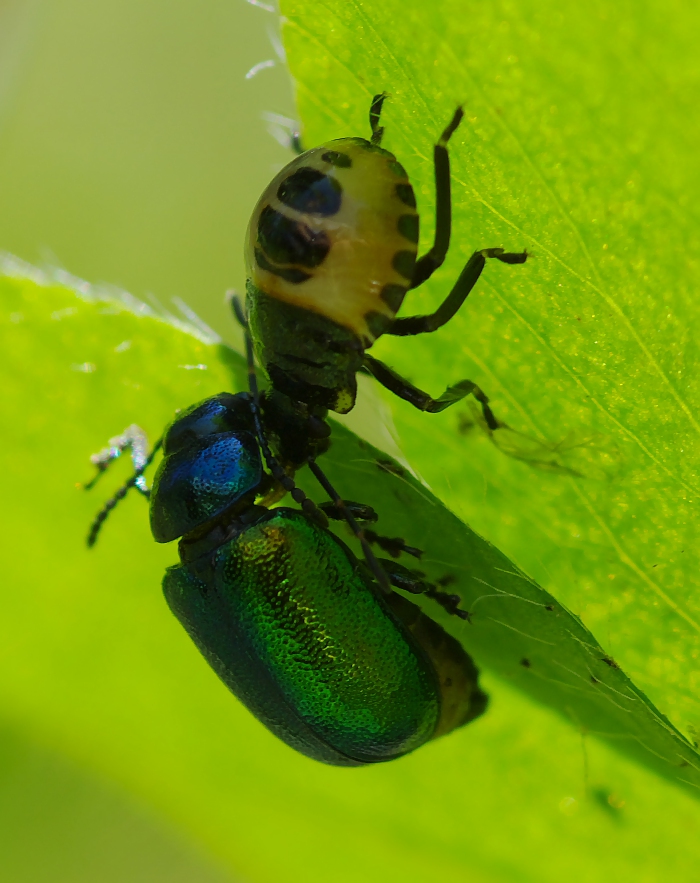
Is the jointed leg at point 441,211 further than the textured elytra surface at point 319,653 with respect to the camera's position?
No

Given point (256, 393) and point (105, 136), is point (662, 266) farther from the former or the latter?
point (105, 136)

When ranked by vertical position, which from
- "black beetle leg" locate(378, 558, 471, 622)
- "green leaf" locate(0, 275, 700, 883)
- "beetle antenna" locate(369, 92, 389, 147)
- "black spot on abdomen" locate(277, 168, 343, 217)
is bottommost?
"green leaf" locate(0, 275, 700, 883)

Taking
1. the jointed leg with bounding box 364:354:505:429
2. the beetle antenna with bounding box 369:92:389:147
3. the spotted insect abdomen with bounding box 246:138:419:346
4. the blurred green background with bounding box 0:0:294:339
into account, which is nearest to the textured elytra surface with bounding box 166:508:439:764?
the jointed leg with bounding box 364:354:505:429

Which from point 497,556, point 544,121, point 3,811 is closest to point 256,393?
point 497,556

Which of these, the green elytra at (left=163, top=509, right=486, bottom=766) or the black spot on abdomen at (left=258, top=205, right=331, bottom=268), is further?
the green elytra at (left=163, top=509, right=486, bottom=766)

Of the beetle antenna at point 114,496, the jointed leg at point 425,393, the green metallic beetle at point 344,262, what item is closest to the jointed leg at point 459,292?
the green metallic beetle at point 344,262

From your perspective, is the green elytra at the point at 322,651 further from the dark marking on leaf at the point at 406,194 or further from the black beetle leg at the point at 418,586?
the dark marking on leaf at the point at 406,194

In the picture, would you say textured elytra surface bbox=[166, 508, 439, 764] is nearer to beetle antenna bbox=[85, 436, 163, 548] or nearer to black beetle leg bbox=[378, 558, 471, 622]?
black beetle leg bbox=[378, 558, 471, 622]
